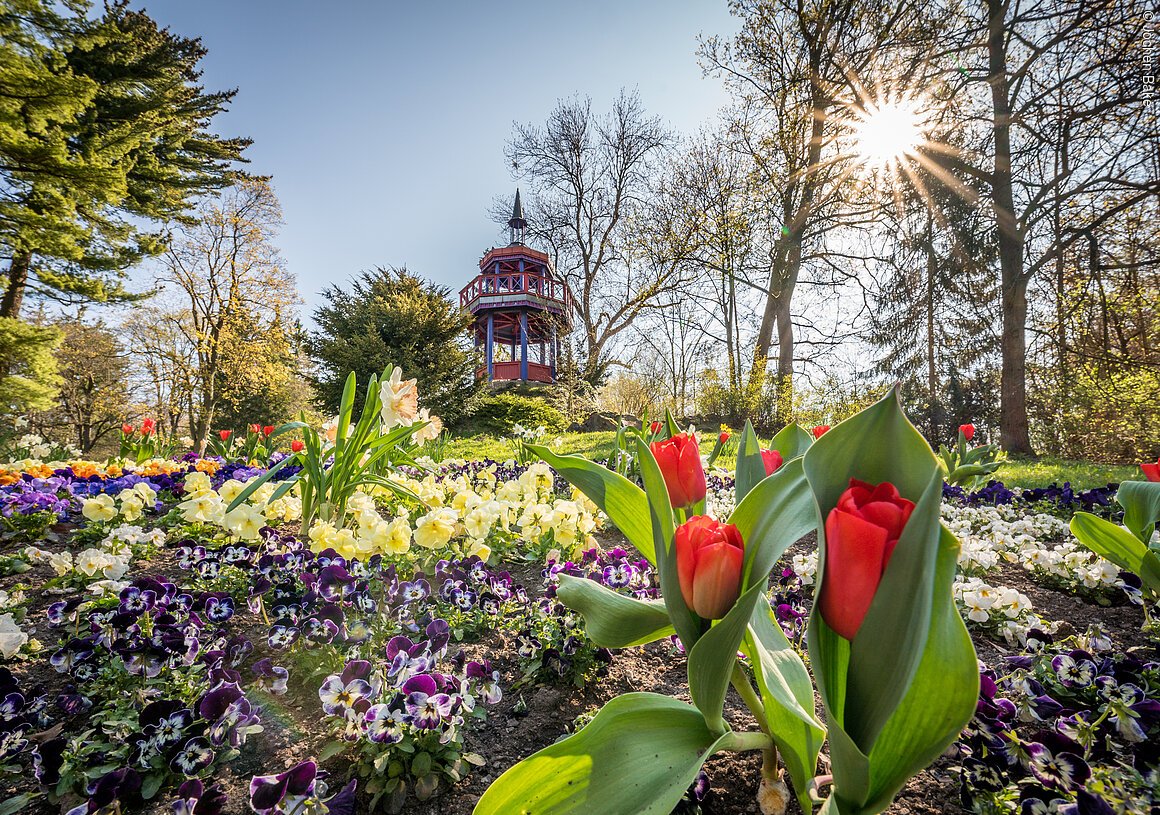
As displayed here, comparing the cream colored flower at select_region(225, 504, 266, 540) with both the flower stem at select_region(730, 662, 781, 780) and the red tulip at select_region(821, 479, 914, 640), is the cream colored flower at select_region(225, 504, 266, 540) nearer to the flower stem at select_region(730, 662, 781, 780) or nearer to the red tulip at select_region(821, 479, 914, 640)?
the flower stem at select_region(730, 662, 781, 780)

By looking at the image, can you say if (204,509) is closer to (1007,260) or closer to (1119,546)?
(1119,546)

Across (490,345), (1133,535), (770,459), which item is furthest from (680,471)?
(490,345)

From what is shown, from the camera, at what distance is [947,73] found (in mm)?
9609

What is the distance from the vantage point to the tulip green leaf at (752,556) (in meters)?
0.66

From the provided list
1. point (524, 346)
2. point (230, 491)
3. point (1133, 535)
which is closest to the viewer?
point (1133, 535)

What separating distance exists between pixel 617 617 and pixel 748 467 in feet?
1.58

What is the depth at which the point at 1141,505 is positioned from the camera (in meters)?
1.68

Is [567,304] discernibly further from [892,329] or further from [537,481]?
[537,481]

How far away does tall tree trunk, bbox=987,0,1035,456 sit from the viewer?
9070 mm

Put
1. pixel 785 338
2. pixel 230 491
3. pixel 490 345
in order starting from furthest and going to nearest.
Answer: pixel 490 345 < pixel 785 338 < pixel 230 491

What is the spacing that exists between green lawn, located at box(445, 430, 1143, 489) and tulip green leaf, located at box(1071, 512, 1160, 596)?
3.74 meters

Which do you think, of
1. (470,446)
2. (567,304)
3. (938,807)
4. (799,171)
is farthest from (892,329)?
(938,807)

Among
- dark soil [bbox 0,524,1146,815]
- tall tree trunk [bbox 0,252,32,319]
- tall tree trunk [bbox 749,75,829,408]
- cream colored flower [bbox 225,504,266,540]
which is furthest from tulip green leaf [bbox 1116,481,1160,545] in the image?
tall tree trunk [bbox 0,252,32,319]

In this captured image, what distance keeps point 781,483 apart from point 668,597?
10.3 inches
